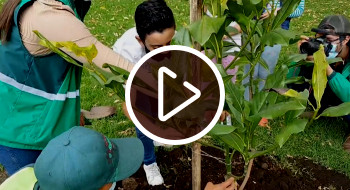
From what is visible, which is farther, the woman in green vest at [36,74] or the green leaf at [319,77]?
the woman in green vest at [36,74]

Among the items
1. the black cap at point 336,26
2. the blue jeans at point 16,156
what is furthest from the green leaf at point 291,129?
the black cap at point 336,26

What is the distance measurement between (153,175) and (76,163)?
1.18m

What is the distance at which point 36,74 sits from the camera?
1.71m

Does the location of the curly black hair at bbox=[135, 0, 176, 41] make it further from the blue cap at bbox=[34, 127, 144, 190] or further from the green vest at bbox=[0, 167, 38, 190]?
the green vest at bbox=[0, 167, 38, 190]

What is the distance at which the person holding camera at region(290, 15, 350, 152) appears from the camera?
9.88 feet

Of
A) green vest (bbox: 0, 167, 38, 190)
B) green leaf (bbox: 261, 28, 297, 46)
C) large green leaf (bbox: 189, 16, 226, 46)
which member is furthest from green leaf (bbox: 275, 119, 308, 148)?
green vest (bbox: 0, 167, 38, 190)

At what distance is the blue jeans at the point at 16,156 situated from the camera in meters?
1.89

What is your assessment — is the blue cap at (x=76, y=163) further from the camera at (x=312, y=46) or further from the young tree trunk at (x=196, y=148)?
the camera at (x=312, y=46)

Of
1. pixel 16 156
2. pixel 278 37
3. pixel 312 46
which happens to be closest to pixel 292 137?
pixel 278 37

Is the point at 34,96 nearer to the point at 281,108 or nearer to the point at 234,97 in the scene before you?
the point at 234,97

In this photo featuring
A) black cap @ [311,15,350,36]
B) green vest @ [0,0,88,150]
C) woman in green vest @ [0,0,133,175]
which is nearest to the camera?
woman in green vest @ [0,0,133,175]

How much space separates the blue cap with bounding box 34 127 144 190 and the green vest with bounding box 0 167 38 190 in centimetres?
19

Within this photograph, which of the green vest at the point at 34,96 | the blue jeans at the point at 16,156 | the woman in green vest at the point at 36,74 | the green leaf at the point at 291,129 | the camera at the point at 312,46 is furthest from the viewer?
the camera at the point at 312,46

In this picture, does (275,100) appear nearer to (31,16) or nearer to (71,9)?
(71,9)
